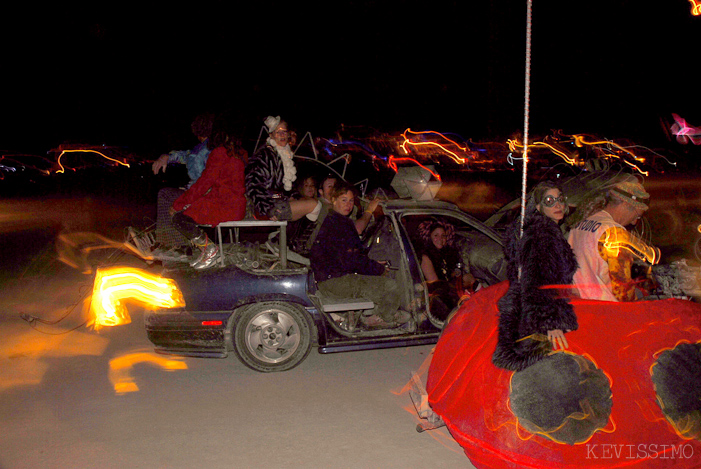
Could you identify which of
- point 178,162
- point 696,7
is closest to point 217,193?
point 178,162

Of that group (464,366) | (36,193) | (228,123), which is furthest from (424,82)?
(464,366)

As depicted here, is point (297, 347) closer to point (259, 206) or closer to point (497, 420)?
point (259, 206)

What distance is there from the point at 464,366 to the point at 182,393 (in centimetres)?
294

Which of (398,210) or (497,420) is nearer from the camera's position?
(497,420)

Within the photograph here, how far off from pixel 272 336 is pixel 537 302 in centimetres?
322

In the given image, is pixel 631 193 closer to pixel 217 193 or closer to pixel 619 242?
pixel 619 242

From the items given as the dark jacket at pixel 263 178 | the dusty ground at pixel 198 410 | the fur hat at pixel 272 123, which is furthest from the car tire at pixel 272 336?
the fur hat at pixel 272 123

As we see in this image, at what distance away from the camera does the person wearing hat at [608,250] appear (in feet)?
12.7

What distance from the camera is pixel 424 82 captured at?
45219mm

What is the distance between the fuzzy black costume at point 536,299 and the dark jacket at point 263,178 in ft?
10.9

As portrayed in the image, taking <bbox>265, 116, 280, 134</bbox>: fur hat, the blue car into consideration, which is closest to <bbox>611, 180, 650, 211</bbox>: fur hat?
the blue car

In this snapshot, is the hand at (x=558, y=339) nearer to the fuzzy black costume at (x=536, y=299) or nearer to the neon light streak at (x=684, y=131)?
the fuzzy black costume at (x=536, y=299)

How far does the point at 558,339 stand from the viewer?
327cm

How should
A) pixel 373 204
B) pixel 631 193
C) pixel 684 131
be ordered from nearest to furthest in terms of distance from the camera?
pixel 631 193 → pixel 373 204 → pixel 684 131
